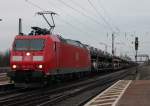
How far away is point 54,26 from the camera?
33.8 meters

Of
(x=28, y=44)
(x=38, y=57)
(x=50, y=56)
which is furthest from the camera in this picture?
(x=28, y=44)

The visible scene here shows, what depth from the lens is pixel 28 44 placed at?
29.8 m

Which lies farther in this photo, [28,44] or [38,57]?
[28,44]

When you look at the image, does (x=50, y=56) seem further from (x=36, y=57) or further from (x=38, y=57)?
(x=36, y=57)

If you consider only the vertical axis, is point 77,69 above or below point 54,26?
below

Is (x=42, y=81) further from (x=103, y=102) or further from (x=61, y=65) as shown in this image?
(x=103, y=102)

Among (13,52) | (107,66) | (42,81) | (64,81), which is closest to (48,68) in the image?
(42,81)

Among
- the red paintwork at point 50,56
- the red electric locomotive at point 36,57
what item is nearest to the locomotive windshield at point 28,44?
the red electric locomotive at point 36,57

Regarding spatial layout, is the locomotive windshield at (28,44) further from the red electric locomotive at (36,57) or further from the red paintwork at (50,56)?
the red paintwork at (50,56)

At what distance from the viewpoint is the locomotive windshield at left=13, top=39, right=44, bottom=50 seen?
2951 cm

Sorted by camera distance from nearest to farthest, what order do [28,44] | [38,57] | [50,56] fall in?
1. [38,57]
2. [50,56]
3. [28,44]

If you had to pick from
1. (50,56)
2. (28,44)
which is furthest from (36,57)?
(28,44)

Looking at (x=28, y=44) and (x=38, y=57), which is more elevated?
(x=28, y=44)

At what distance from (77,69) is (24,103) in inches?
755
